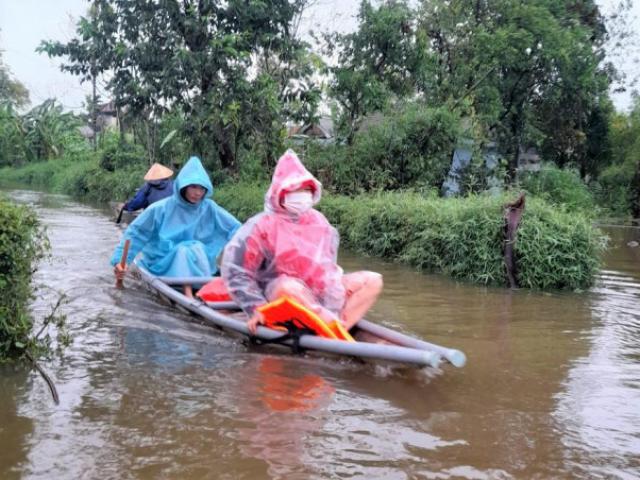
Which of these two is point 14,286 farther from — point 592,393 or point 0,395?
point 592,393

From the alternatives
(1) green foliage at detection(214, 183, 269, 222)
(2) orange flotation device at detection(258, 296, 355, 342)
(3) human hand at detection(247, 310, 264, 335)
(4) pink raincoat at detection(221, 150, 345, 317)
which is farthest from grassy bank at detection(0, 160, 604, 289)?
(3) human hand at detection(247, 310, 264, 335)

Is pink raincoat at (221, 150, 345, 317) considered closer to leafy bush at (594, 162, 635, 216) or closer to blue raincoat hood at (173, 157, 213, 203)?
blue raincoat hood at (173, 157, 213, 203)

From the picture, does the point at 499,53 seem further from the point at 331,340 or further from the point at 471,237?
the point at 331,340

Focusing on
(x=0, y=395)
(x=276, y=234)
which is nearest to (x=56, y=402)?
(x=0, y=395)

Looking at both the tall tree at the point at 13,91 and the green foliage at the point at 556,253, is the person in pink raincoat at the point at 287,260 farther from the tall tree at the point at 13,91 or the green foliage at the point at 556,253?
the tall tree at the point at 13,91

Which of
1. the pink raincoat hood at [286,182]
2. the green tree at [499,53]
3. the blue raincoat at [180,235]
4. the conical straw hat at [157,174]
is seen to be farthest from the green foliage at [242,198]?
the pink raincoat hood at [286,182]

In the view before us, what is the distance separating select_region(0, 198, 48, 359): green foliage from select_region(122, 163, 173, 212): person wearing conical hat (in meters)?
4.66

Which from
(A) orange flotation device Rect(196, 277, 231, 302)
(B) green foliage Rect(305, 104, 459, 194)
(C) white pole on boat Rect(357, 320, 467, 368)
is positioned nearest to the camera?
(C) white pole on boat Rect(357, 320, 467, 368)

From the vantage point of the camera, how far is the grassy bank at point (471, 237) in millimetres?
8336

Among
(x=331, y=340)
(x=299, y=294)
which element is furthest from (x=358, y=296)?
(x=331, y=340)

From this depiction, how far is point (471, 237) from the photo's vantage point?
349 inches

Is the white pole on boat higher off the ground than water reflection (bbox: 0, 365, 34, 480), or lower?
higher

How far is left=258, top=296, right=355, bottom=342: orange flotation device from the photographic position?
453cm

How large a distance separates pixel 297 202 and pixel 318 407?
5.45 feet
